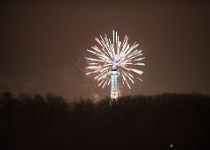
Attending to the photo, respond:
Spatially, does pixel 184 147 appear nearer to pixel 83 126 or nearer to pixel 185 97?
pixel 83 126

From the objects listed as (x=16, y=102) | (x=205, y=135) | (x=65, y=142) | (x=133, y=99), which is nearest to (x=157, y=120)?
(x=205, y=135)

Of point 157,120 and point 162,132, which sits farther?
point 157,120

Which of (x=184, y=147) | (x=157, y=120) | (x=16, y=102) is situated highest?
(x=16, y=102)

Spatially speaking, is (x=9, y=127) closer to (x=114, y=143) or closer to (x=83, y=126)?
(x=83, y=126)

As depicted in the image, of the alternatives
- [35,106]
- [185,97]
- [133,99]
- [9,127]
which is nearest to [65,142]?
[9,127]

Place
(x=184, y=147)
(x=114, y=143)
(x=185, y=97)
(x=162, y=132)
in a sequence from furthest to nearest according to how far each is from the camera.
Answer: (x=185, y=97) < (x=162, y=132) < (x=114, y=143) < (x=184, y=147)

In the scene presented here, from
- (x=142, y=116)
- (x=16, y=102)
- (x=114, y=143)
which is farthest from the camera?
(x=16, y=102)

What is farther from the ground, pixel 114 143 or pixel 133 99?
pixel 133 99
